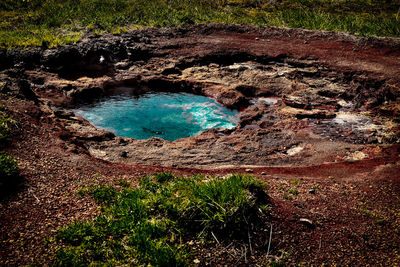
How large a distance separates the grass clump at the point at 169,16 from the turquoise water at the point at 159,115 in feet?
18.1

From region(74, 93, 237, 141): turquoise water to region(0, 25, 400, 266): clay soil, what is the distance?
67 cm

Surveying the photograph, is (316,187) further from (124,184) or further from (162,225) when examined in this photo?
(124,184)

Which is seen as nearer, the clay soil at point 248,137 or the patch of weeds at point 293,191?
the clay soil at point 248,137

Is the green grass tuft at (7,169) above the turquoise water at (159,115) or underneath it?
above

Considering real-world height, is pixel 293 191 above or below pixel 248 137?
above

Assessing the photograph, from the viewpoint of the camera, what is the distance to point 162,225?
11.6 ft

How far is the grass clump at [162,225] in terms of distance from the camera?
10.3 feet

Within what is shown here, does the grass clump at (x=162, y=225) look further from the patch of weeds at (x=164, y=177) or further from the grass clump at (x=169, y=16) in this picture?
the grass clump at (x=169, y=16)

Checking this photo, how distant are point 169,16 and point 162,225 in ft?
55.3

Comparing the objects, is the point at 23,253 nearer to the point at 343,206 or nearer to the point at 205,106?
the point at 343,206

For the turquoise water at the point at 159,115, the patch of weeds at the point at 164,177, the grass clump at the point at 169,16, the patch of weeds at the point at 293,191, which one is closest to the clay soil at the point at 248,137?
the patch of weeds at the point at 293,191

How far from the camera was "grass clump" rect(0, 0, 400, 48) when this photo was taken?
14350 millimetres

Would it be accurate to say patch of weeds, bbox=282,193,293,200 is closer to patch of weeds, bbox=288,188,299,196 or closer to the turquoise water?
patch of weeds, bbox=288,188,299,196

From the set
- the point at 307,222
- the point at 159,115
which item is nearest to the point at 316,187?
the point at 307,222
